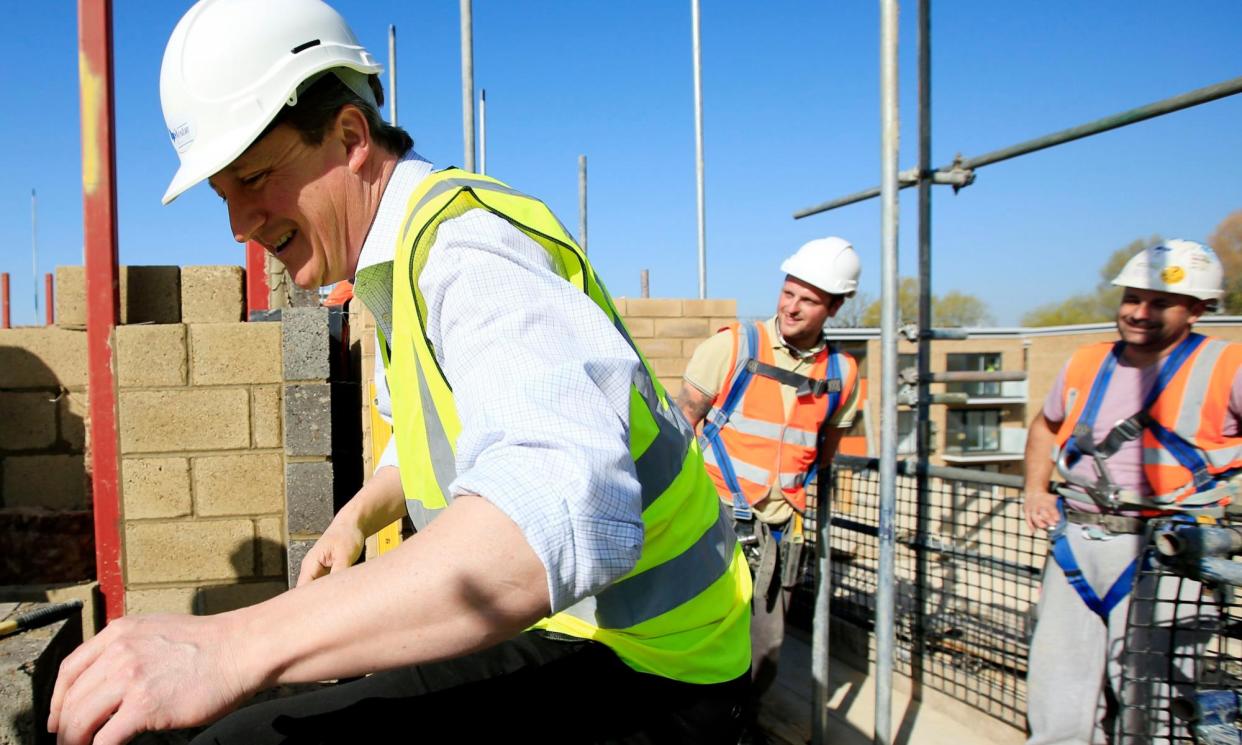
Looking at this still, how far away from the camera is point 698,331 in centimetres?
707

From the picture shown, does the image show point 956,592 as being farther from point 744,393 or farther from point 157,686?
point 157,686

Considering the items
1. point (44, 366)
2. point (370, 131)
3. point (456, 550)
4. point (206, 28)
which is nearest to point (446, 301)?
point (456, 550)

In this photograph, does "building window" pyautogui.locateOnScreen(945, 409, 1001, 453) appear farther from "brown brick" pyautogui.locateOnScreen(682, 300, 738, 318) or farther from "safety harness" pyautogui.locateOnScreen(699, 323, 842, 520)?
"safety harness" pyautogui.locateOnScreen(699, 323, 842, 520)

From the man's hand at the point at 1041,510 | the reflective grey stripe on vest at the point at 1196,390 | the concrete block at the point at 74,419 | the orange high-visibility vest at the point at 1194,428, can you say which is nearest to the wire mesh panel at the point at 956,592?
the man's hand at the point at 1041,510

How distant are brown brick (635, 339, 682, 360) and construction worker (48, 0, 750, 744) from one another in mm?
5441

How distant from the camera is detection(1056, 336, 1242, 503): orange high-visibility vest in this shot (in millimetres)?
2979

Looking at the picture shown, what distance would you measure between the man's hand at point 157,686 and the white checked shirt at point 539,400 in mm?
289

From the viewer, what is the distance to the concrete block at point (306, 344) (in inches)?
148

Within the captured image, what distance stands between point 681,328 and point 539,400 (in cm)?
622

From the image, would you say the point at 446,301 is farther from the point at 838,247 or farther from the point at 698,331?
the point at 698,331

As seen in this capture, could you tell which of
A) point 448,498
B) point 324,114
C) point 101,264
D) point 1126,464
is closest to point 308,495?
point 101,264

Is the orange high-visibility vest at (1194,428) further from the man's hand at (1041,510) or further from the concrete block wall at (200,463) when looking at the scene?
the concrete block wall at (200,463)

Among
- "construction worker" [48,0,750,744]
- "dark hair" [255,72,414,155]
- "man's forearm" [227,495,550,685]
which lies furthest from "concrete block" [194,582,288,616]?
"man's forearm" [227,495,550,685]

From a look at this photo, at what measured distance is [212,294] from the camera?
4.24m
